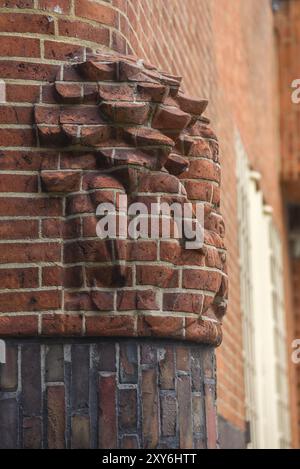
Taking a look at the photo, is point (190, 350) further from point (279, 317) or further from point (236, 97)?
point (279, 317)

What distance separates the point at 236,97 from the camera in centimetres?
792

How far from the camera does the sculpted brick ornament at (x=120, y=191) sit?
10.4 ft

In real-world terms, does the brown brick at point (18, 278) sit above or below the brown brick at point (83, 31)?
below

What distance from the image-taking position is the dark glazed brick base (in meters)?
3.08

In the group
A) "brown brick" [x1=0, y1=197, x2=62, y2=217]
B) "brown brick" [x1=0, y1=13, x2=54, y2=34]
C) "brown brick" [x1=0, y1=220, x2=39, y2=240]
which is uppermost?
"brown brick" [x1=0, y1=13, x2=54, y2=34]

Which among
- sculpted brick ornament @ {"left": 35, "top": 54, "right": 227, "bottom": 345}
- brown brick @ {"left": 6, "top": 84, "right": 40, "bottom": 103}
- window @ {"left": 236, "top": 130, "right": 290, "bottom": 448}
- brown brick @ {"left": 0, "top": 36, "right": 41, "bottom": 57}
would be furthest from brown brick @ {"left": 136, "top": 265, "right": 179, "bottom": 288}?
window @ {"left": 236, "top": 130, "right": 290, "bottom": 448}

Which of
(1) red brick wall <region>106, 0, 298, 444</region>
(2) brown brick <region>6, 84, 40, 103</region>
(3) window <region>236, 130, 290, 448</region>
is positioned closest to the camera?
(2) brown brick <region>6, 84, 40, 103</region>

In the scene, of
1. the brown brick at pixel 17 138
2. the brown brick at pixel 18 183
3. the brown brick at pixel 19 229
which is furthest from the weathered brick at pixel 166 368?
the brown brick at pixel 17 138

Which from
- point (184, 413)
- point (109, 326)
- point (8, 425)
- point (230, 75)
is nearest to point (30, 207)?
point (109, 326)

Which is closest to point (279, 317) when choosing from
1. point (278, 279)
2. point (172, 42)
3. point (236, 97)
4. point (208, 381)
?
point (278, 279)

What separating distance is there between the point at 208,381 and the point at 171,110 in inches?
33.7

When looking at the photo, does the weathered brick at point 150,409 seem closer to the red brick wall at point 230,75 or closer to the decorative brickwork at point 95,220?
the decorative brickwork at point 95,220

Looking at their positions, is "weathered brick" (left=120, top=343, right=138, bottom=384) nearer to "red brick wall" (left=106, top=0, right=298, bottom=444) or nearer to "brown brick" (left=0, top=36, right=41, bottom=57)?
"brown brick" (left=0, top=36, right=41, bottom=57)

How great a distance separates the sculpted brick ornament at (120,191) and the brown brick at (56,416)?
19 centimetres
